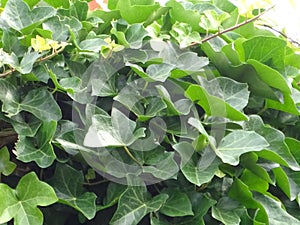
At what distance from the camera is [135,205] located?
543 mm

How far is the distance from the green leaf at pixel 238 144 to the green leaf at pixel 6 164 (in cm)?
27

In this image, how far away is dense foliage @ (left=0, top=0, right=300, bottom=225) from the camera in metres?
0.54

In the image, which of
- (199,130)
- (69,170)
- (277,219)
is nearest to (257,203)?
(277,219)

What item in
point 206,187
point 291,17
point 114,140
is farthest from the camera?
point 291,17

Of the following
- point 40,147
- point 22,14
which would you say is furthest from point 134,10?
point 40,147

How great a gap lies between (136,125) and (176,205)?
0.12 m

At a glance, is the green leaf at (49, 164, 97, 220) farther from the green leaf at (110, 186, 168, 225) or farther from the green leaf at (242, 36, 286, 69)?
the green leaf at (242, 36, 286, 69)

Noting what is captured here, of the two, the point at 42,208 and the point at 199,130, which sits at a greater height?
the point at 199,130

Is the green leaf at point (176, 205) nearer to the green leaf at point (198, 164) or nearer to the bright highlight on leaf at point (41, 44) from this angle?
the green leaf at point (198, 164)

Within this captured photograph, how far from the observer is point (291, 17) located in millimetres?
854

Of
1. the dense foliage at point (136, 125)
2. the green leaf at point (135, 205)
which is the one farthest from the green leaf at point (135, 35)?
the green leaf at point (135, 205)

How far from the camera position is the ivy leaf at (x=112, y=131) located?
20.1 inches

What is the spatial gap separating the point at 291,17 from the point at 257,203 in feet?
1.38

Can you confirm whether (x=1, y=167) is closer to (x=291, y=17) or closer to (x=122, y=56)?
(x=122, y=56)
